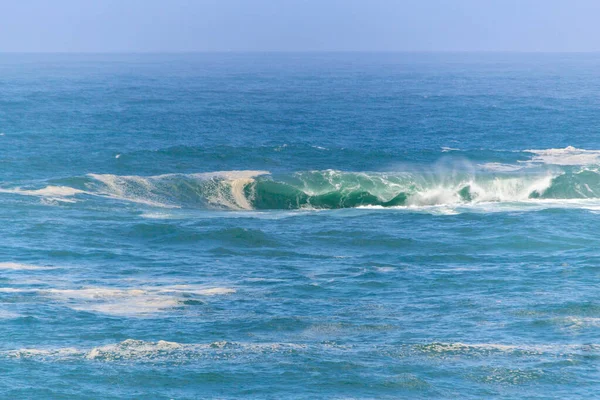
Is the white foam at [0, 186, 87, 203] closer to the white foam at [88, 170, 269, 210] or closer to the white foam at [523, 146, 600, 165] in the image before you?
the white foam at [88, 170, 269, 210]

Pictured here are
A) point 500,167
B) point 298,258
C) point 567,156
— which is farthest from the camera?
point 567,156

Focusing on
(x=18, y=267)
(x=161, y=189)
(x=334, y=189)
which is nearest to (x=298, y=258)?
(x=18, y=267)

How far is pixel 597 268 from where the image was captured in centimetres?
4066

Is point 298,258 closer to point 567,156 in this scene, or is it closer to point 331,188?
point 331,188

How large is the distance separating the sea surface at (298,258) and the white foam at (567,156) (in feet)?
1.05

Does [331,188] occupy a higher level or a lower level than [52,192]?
lower

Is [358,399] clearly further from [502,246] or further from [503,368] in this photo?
[502,246]

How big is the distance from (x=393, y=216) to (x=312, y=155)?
20.8m

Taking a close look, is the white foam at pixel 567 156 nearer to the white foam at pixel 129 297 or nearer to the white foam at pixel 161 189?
the white foam at pixel 161 189

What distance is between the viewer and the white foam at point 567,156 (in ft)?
230

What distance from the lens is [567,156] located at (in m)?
72.9

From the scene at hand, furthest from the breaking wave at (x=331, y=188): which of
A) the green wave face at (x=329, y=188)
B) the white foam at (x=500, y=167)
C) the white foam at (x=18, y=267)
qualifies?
the white foam at (x=18, y=267)

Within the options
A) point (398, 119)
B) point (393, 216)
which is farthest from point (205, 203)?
point (398, 119)

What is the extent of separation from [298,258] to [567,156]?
37218mm
